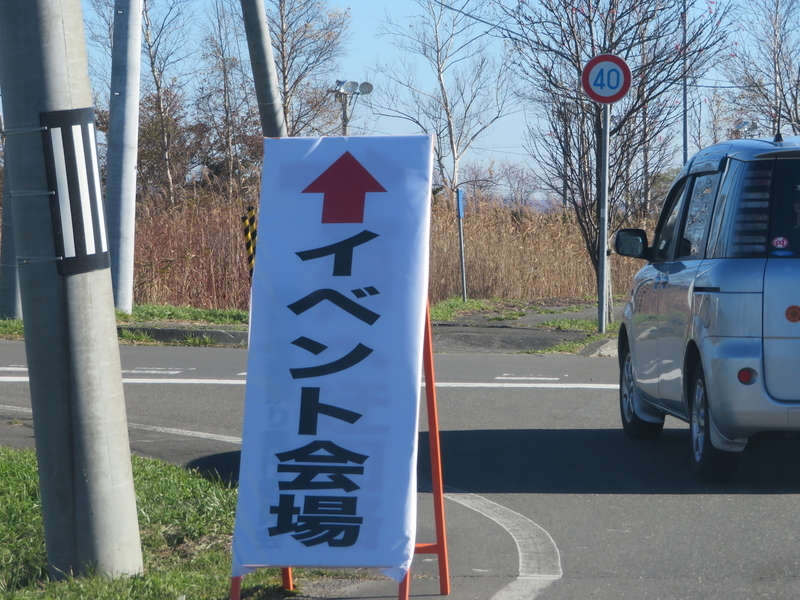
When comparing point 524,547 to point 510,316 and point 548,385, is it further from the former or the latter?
point 510,316

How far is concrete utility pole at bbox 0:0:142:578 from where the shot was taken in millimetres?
3736

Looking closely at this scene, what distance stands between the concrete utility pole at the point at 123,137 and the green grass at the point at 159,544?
30.7ft

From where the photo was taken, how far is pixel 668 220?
6871 millimetres

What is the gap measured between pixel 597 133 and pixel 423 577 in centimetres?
1155

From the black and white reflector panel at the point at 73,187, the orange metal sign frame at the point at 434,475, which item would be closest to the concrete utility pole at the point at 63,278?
the black and white reflector panel at the point at 73,187

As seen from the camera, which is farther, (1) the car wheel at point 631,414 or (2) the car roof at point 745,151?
(1) the car wheel at point 631,414

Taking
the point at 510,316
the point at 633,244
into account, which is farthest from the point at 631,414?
the point at 510,316

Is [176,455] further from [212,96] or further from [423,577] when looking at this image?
[212,96]

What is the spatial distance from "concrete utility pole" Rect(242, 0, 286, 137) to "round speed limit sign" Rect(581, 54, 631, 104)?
6664 millimetres

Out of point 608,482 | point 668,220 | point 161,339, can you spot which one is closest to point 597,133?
point 161,339

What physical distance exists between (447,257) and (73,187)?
1892 centimetres

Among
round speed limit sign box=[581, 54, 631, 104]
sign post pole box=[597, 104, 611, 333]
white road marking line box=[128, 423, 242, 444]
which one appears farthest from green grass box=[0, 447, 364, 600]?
sign post pole box=[597, 104, 611, 333]

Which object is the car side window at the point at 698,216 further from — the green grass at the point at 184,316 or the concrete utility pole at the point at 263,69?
the green grass at the point at 184,316

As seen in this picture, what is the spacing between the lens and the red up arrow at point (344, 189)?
3.79 meters
